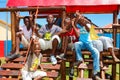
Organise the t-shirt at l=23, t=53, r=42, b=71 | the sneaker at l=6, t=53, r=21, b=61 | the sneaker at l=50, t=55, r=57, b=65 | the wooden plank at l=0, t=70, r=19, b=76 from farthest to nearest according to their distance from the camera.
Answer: the sneaker at l=6, t=53, r=21, b=61, the sneaker at l=50, t=55, r=57, b=65, the wooden plank at l=0, t=70, r=19, b=76, the t-shirt at l=23, t=53, r=42, b=71

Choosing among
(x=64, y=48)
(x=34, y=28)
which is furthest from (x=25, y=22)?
(x=64, y=48)

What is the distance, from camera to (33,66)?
852 centimetres

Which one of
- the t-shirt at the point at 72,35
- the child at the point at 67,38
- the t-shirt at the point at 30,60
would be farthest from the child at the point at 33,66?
the t-shirt at the point at 72,35

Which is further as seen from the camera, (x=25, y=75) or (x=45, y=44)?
(x=45, y=44)

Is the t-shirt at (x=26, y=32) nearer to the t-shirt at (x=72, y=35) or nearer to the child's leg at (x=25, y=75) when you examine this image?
the t-shirt at (x=72, y=35)

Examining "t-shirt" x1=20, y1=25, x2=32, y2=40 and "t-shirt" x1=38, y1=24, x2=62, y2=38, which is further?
"t-shirt" x1=20, y1=25, x2=32, y2=40

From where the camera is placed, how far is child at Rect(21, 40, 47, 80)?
27.7 ft

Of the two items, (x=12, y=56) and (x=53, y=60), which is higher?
(x=12, y=56)

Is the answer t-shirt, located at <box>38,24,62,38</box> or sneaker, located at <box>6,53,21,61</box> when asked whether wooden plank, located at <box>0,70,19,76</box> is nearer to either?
sneaker, located at <box>6,53,21,61</box>

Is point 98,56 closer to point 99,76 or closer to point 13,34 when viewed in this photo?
point 99,76

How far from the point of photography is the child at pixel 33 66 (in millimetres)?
8438

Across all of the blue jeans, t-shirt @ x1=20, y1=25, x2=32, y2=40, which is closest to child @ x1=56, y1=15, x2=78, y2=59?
the blue jeans

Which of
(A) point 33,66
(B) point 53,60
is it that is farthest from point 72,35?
(A) point 33,66

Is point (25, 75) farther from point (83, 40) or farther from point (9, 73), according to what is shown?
point (83, 40)
